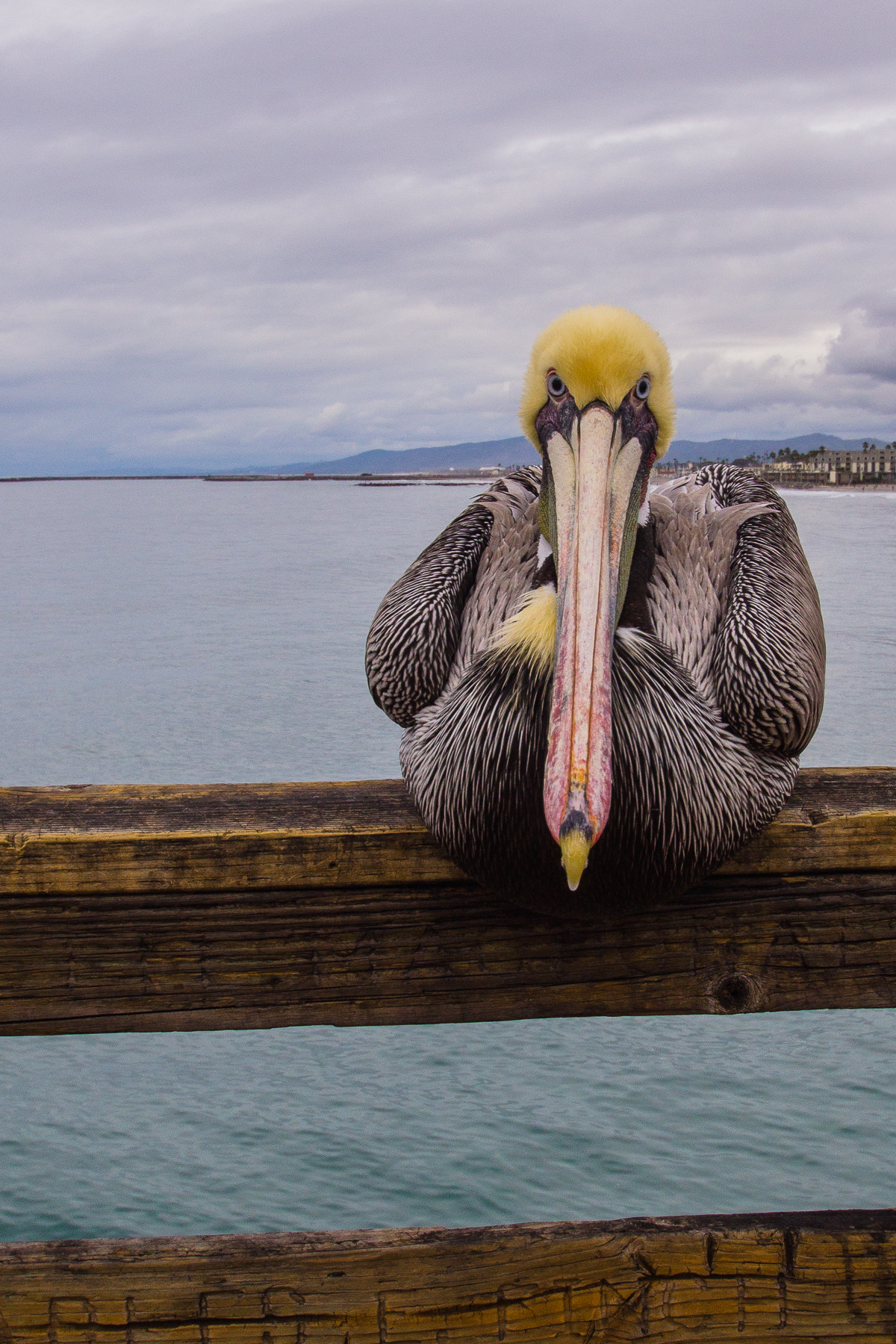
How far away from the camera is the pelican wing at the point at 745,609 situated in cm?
215

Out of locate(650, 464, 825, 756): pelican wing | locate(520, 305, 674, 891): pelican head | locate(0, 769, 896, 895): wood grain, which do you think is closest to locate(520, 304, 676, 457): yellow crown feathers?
locate(520, 305, 674, 891): pelican head

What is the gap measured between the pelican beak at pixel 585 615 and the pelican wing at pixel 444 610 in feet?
1.84

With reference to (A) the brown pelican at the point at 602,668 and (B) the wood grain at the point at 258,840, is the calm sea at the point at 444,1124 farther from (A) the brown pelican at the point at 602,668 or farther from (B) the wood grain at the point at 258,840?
(B) the wood grain at the point at 258,840

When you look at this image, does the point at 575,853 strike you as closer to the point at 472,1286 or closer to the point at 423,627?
the point at 472,1286

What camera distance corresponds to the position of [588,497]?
1.77m

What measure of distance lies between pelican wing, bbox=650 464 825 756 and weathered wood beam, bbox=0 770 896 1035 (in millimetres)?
368

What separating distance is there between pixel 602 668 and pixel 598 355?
0.62m

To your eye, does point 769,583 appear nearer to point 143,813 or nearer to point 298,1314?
point 143,813

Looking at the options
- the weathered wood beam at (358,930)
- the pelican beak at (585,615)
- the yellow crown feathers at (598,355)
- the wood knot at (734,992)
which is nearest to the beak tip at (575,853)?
the pelican beak at (585,615)

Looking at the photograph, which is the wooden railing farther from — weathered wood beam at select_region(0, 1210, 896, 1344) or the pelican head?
the pelican head

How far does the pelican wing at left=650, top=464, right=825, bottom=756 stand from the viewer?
215cm

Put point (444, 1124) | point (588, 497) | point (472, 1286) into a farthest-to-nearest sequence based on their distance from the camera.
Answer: point (444, 1124)
point (588, 497)
point (472, 1286)

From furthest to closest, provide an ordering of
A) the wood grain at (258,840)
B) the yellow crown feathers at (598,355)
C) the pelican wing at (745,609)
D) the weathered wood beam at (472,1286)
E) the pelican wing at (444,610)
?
the pelican wing at (444,610) < the pelican wing at (745,609) < the yellow crown feathers at (598,355) < the wood grain at (258,840) < the weathered wood beam at (472,1286)

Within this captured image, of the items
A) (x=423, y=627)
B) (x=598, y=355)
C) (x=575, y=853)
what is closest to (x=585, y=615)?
(x=575, y=853)
